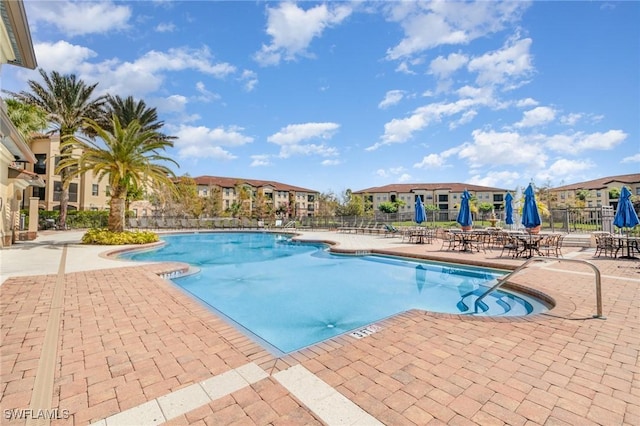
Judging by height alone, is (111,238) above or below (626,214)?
below

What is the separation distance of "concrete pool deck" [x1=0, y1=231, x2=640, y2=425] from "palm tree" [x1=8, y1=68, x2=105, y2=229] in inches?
994

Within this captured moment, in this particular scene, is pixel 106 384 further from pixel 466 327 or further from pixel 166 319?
pixel 466 327

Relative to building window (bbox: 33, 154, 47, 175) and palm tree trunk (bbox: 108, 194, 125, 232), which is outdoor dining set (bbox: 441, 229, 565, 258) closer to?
palm tree trunk (bbox: 108, 194, 125, 232)

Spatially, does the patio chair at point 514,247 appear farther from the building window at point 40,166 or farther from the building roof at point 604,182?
the building roof at point 604,182

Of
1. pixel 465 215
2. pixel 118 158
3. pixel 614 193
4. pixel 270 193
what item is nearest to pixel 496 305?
pixel 465 215

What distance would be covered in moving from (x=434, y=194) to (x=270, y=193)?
37217 millimetres

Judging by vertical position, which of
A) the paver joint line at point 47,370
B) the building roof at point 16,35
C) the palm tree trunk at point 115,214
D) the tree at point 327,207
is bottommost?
the paver joint line at point 47,370

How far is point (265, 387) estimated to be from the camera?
265 cm

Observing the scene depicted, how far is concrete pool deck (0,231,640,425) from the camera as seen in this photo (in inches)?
90.5

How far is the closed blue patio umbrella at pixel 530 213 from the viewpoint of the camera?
443 inches

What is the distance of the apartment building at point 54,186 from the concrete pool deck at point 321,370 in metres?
34.5

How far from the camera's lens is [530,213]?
11.4 metres

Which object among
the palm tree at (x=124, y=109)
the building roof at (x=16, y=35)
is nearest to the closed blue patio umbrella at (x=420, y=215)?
the building roof at (x=16, y=35)

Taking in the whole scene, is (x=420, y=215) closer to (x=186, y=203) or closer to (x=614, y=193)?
(x=186, y=203)
